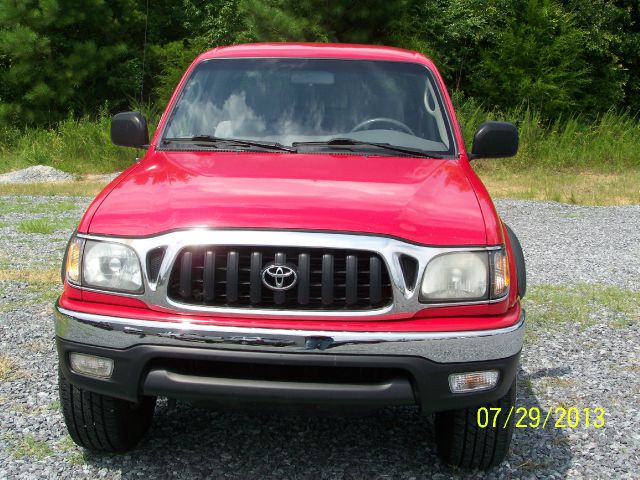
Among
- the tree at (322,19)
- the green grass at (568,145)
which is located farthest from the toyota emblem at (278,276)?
the tree at (322,19)

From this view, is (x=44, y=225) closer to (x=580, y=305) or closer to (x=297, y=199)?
(x=580, y=305)

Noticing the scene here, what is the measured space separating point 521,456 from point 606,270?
5.02m

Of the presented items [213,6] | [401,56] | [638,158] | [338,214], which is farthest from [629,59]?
[338,214]

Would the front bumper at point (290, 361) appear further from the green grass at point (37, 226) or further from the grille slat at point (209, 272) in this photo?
the green grass at point (37, 226)

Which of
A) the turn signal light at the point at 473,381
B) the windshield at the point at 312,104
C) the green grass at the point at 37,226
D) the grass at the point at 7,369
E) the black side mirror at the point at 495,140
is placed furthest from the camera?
the green grass at the point at 37,226

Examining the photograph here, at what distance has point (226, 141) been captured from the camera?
4207mm

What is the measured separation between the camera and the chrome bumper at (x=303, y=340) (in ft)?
9.85

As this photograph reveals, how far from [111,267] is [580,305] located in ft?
15.0

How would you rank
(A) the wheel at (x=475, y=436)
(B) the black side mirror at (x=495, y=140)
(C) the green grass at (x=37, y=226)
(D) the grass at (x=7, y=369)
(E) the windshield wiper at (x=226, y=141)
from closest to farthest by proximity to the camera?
(A) the wheel at (x=475, y=436) → (E) the windshield wiper at (x=226, y=141) → (B) the black side mirror at (x=495, y=140) → (D) the grass at (x=7, y=369) → (C) the green grass at (x=37, y=226)

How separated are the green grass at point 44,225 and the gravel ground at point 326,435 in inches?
177

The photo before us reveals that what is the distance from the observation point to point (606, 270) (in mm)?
8367

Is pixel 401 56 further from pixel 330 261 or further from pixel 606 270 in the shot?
pixel 606 270

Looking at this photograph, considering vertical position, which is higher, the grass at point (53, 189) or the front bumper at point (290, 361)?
the front bumper at point (290, 361)

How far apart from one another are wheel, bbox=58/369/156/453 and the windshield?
1.40 metres
